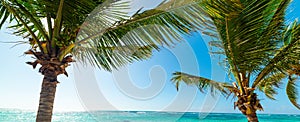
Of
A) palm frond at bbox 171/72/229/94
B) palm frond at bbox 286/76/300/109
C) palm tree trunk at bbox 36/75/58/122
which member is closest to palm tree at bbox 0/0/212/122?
palm tree trunk at bbox 36/75/58/122

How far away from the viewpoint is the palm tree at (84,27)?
2891 mm

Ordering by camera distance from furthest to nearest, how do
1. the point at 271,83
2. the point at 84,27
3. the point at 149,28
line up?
the point at 271,83
the point at 84,27
the point at 149,28

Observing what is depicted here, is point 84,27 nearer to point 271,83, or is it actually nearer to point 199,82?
point 199,82

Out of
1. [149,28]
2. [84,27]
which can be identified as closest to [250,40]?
[149,28]

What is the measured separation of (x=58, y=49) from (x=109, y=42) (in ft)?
1.89

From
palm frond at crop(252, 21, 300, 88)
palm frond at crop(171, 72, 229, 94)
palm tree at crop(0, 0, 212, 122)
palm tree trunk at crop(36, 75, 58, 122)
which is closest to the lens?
palm tree at crop(0, 0, 212, 122)

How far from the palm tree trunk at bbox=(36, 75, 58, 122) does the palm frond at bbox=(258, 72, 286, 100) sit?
12.4 feet

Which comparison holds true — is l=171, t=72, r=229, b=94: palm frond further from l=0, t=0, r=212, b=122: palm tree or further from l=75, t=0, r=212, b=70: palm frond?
l=75, t=0, r=212, b=70: palm frond

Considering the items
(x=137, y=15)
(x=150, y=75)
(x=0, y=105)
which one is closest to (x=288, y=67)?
(x=150, y=75)

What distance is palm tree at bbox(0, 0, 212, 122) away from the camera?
2.89m

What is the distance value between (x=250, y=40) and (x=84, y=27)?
73.3 inches

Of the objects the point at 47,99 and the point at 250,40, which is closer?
the point at 47,99

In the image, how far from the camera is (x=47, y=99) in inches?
122

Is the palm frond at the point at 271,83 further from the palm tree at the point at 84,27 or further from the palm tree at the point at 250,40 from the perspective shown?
the palm tree at the point at 84,27
